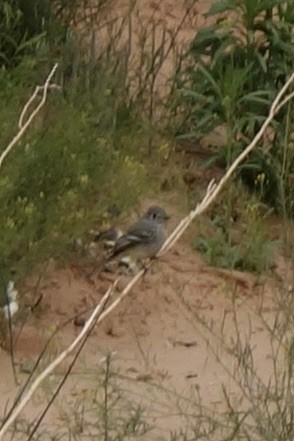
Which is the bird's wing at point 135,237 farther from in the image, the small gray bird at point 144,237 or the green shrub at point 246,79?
the green shrub at point 246,79

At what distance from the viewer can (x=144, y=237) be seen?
6.31 metres

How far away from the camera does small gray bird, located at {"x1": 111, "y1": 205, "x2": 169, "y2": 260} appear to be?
6281 mm

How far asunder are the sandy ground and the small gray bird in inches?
10.2

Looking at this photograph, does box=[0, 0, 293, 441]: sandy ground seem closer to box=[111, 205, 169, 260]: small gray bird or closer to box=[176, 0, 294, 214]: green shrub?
box=[111, 205, 169, 260]: small gray bird

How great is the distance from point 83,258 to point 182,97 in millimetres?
1363

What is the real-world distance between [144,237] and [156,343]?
1.63 ft

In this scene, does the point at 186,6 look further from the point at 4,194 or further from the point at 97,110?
the point at 4,194

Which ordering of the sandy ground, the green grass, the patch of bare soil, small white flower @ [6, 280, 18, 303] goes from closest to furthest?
the sandy ground < the patch of bare soil < the green grass < small white flower @ [6, 280, 18, 303]

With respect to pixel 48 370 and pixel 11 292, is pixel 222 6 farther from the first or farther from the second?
pixel 48 370

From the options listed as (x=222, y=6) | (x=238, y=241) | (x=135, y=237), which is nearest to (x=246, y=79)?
(x=222, y=6)

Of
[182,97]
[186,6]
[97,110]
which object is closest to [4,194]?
[97,110]

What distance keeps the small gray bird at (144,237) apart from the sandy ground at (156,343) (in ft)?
0.85

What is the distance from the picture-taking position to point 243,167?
7.30 metres

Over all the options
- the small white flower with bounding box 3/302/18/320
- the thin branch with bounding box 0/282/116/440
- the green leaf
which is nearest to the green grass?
the small white flower with bounding box 3/302/18/320
